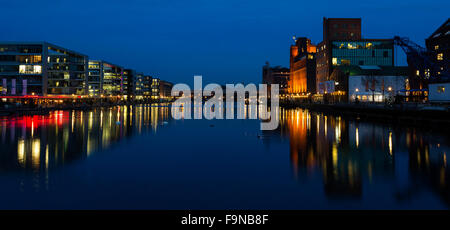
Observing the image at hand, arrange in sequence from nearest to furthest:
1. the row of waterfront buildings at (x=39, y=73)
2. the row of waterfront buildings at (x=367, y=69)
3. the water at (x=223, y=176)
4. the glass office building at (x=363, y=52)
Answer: the water at (x=223, y=176) → the row of waterfront buildings at (x=367, y=69) → the row of waterfront buildings at (x=39, y=73) → the glass office building at (x=363, y=52)

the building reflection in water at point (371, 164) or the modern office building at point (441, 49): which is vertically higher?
the modern office building at point (441, 49)

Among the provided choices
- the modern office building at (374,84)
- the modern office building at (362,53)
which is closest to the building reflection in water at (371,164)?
the modern office building at (374,84)

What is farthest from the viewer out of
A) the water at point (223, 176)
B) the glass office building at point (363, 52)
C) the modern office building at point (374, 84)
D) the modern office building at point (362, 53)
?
the glass office building at point (363, 52)

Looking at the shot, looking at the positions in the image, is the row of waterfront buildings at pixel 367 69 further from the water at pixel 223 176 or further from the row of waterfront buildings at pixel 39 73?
the row of waterfront buildings at pixel 39 73

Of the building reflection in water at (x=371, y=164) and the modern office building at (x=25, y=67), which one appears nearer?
the building reflection in water at (x=371, y=164)

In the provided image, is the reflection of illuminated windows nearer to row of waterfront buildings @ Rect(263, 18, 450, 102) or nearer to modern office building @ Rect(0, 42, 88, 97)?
modern office building @ Rect(0, 42, 88, 97)

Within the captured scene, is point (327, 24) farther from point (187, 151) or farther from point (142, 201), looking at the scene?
point (142, 201)

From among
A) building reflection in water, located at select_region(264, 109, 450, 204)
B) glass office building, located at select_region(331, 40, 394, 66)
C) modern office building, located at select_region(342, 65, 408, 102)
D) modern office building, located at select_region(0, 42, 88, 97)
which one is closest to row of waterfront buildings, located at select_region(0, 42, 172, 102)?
modern office building, located at select_region(0, 42, 88, 97)

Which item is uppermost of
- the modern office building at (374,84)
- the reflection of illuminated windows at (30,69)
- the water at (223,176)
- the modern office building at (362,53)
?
the modern office building at (362,53)

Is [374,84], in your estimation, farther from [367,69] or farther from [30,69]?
[30,69]

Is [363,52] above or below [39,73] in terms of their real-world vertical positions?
above

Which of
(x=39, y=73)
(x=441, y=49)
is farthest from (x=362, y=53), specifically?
(x=39, y=73)

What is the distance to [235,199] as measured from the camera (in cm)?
1301
